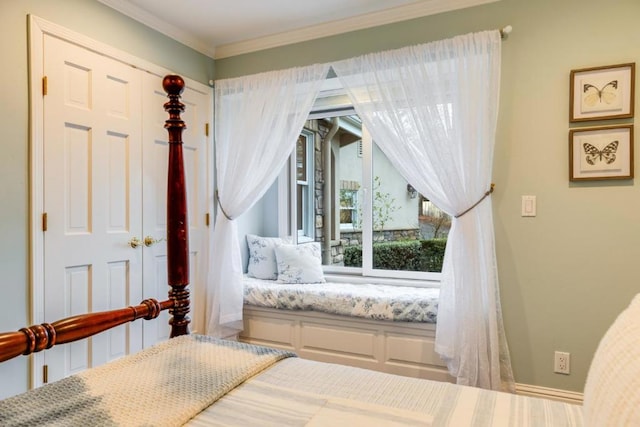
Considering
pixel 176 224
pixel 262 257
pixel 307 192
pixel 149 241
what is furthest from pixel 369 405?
pixel 307 192

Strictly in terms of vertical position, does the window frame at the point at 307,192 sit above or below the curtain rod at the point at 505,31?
below

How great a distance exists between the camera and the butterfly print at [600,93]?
2.13 meters

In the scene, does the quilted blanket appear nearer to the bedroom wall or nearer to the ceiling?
the bedroom wall

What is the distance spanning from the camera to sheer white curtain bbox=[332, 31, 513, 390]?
228cm

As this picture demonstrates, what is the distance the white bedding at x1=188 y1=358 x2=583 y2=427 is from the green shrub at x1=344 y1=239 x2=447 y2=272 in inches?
77.1

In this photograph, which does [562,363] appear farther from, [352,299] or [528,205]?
[352,299]

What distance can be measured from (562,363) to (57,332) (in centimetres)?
251

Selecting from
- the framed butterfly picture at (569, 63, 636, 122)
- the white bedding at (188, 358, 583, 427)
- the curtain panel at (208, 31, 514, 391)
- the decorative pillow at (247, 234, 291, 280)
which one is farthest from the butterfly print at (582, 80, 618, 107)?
the decorative pillow at (247, 234, 291, 280)

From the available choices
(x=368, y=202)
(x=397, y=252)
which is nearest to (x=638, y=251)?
(x=397, y=252)

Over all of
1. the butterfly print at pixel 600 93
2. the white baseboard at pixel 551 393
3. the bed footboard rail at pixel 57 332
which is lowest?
the white baseboard at pixel 551 393

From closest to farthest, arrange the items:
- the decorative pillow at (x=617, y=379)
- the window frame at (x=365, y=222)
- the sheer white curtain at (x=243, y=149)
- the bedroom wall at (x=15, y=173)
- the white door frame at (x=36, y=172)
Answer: the decorative pillow at (x=617, y=379) < the bedroom wall at (x=15, y=173) < the white door frame at (x=36, y=172) < the sheer white curtain at (x=243, y=149) < the window frame at (x=365, y=222)

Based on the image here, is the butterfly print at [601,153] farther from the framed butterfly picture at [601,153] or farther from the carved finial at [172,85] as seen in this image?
the carved finial at [172,85]

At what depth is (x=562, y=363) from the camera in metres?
2.26

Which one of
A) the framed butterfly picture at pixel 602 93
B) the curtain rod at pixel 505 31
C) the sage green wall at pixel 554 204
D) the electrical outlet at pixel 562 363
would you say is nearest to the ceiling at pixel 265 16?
the curtain rod at pixel 505 31
